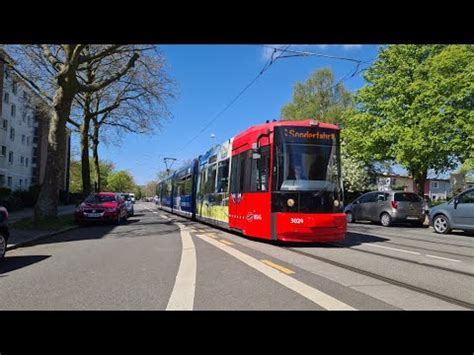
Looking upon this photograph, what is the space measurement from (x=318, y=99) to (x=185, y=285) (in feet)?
164

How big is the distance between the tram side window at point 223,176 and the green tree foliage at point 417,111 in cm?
1683

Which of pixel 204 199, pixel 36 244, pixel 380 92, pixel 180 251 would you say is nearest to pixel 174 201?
pixel 204 199

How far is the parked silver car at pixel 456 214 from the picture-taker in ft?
53.1

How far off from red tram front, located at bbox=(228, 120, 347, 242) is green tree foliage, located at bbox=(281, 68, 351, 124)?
4174 cm

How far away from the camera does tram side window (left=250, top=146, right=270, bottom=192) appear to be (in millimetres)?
12016

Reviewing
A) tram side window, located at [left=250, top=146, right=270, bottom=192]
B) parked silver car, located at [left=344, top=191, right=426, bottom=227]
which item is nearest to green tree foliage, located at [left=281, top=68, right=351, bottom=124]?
parked silver car, located at [left=344, top=191, right=426, bottom=227]

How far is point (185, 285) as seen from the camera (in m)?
6.92

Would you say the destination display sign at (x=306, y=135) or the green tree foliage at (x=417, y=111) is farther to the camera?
the green tree foliage at (x=417, y=111)

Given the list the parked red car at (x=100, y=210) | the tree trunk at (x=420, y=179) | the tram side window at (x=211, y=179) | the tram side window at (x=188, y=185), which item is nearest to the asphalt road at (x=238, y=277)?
the tram side window at (x=211, y=179)

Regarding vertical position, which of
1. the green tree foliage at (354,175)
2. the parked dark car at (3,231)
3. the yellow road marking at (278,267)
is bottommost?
the yellow road marking at (278,267)

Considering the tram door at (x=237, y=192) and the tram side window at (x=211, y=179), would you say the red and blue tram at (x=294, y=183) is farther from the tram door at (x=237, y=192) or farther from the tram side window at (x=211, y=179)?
the tram side window at (x=211, y=179)

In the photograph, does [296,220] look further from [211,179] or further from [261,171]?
[211,179]

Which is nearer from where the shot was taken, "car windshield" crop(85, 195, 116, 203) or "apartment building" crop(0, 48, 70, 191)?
"car windshield" crop(85, 195, 116, 203)

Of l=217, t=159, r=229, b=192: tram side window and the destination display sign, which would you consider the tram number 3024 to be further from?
l=217, t=159, r=229, b=192: tram side window
